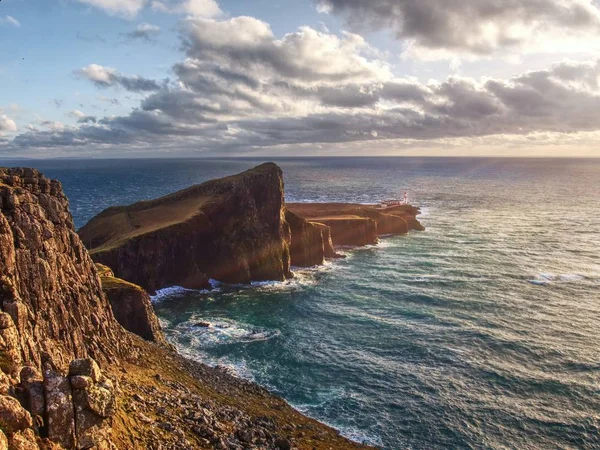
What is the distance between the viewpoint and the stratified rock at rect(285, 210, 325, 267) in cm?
12238

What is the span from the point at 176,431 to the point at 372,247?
110943mm

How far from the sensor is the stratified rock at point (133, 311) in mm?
65375

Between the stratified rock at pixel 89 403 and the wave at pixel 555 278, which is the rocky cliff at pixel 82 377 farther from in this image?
the wave at pixel 555 278

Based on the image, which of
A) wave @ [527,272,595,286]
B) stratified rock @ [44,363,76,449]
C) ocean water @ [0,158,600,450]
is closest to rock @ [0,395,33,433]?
stratified rock @ [44,363,76,449]

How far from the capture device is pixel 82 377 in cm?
2370

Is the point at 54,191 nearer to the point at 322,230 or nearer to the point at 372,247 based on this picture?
the point at 322,230

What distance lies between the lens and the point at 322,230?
130 m

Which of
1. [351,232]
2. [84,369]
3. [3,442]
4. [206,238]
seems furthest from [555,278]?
[3,442]

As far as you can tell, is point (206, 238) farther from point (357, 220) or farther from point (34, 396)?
point (34, 396)

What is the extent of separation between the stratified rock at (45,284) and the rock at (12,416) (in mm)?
4994

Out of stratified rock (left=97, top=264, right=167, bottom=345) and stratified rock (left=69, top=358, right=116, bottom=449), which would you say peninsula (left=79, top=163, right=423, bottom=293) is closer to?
stratified rock (left=97, top=264, right=167, bottom=345)

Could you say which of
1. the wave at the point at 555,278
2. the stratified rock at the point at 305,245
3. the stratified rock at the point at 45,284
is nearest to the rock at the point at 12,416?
the stratified rock at the point at 45,284

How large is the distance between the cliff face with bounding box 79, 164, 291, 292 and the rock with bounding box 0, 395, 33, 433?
247 ft

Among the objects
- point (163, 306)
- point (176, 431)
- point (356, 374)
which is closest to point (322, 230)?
point (163, 306)
